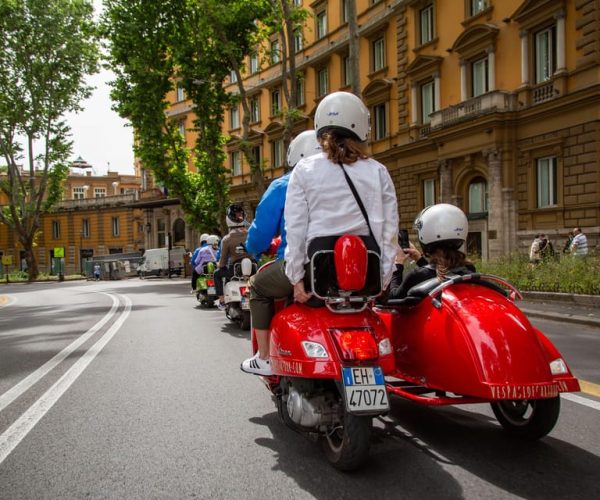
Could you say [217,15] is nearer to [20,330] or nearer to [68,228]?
[20,330]

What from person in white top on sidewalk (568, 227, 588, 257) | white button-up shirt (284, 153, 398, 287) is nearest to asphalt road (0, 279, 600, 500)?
white button-up shirt (284, 153, 398, 287)

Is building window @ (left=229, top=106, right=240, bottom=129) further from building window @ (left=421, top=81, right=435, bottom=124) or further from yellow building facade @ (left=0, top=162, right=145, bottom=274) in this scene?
yellow building facade @ (left=0, top=162, right=145, bottom=274)

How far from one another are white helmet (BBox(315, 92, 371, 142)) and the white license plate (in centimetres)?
132

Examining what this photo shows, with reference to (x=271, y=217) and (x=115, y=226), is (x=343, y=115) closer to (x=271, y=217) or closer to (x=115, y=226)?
(x=271, y=217)

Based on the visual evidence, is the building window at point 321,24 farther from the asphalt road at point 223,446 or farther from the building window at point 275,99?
the asphalt road at point 223,446

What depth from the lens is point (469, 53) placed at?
2338cm

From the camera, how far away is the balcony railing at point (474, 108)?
21234 mm

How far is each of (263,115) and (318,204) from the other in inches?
1516

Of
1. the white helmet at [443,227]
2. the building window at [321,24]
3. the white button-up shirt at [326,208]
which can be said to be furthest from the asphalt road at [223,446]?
the building window at [321,24]

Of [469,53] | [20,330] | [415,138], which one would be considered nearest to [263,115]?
[415,138]

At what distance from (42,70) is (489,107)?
1202 inches

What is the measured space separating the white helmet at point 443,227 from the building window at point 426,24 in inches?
948

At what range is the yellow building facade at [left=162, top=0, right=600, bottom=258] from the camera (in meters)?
19.1

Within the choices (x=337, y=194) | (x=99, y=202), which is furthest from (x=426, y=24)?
(x=99, y=202)
